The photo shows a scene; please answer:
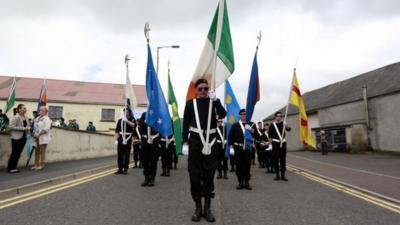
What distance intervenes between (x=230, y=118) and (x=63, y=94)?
3618 cm

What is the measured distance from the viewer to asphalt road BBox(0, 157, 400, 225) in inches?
211

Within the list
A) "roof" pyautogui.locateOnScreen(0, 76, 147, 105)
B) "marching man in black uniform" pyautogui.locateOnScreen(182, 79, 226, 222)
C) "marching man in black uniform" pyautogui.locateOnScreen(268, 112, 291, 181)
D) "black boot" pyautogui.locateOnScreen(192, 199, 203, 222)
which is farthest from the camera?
"roof" pyautogui.locateOnScreen(0, 76, 147, 105)

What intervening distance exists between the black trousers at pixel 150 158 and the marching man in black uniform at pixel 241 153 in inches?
73.4

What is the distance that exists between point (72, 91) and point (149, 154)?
124ft

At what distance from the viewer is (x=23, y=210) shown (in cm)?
583

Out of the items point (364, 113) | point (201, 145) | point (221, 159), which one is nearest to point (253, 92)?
point (201, 145)

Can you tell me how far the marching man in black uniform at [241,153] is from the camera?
8.83 m

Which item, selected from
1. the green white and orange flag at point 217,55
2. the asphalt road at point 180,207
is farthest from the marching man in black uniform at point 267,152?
the green white and orange flag at point 217,55

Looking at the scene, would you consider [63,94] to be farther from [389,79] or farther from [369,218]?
[369,218]

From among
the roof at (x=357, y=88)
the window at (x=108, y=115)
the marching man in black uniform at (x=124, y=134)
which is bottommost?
the marching man in black uniform at (x=124, y=134)

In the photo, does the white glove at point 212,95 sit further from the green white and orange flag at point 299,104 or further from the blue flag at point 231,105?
the green white and orange flag at point 299,104

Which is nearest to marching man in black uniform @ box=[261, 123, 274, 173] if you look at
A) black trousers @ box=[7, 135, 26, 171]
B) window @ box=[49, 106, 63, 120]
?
black trousers @ box=[7, 135, 26, 171]

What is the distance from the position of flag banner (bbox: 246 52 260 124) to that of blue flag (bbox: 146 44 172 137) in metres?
1.92

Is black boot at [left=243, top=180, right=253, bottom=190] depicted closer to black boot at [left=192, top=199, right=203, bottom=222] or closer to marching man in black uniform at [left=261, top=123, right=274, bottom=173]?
black boot at [left=192, top=199, right=203, bottom=222]
